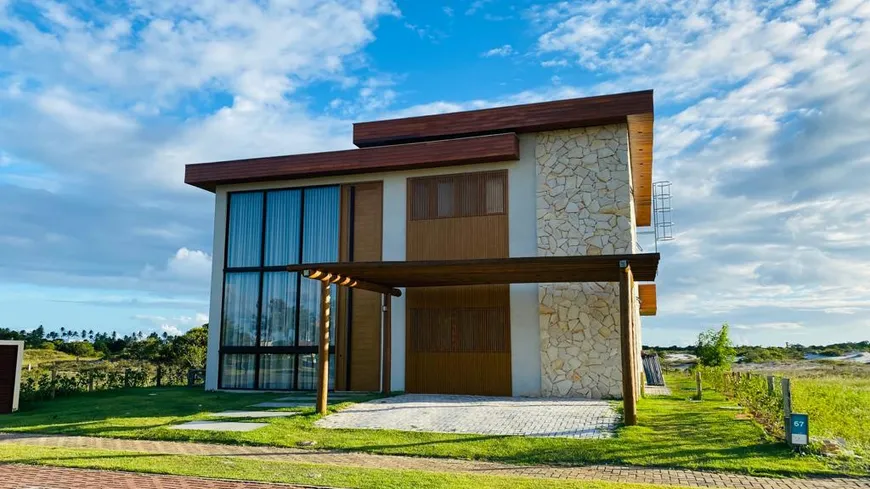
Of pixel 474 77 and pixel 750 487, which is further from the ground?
pixel 474 77

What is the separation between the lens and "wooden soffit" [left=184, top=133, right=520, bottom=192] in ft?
49.7

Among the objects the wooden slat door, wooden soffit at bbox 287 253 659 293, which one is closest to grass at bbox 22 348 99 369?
the wooden slat door

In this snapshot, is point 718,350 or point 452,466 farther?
point 718,350

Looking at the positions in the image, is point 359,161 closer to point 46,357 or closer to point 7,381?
point 7,381

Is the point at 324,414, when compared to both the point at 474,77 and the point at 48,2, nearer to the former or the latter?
the point at 474,77

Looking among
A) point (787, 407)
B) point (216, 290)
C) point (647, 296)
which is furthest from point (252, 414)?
point (647, 296)

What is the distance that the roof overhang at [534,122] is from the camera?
1435 centimetres

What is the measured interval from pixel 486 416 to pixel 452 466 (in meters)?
3.45

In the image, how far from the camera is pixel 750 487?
7023mm

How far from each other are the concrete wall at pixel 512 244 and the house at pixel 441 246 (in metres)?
0.03

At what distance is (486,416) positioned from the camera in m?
11.6

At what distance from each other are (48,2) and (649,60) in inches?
394

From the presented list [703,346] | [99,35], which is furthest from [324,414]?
[703,346]

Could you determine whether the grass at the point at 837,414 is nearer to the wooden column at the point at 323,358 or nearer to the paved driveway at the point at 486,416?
the paved driveway at the point at 486,416
